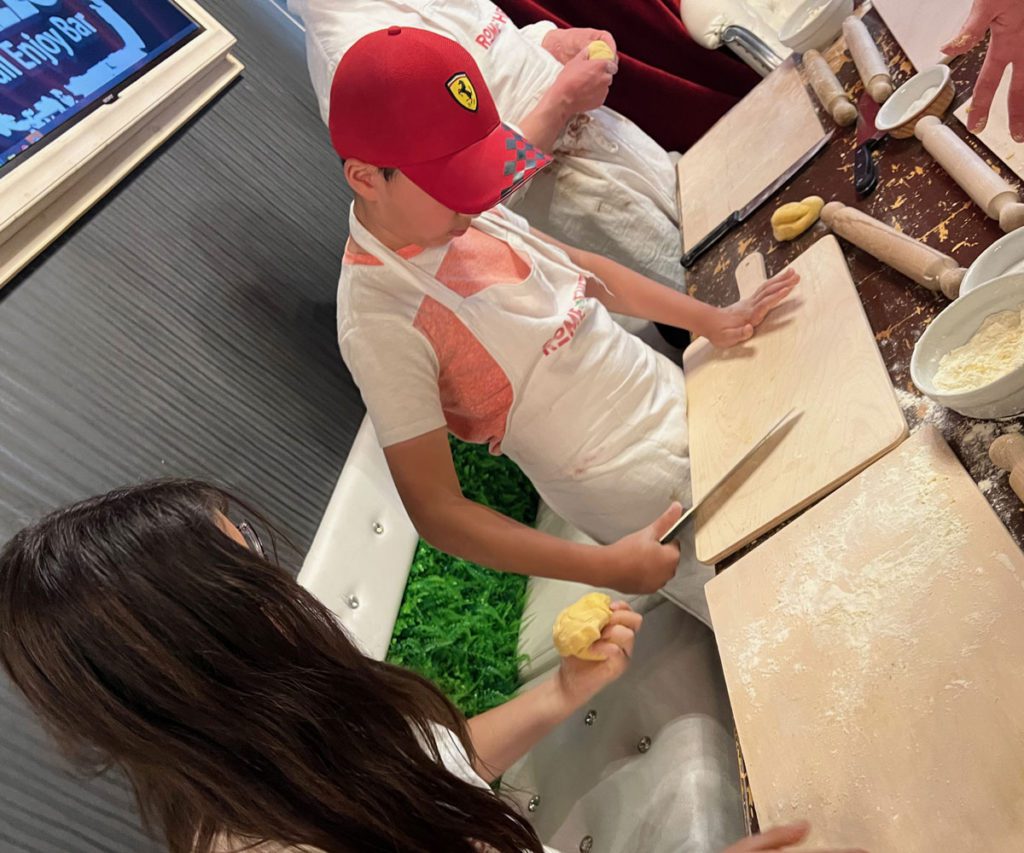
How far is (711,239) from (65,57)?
4.38 ft

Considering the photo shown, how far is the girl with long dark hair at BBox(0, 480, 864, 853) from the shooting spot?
0.63 metres

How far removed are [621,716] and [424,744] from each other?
58cm

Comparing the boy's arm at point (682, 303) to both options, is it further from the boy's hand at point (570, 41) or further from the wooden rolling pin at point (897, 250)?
the boy's hand at point (570, 41)

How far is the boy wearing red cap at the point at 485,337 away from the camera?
3.04 ft

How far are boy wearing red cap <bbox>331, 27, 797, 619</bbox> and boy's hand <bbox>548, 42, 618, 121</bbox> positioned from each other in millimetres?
386

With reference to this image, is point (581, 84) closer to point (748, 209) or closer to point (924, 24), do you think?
point (748, 209)

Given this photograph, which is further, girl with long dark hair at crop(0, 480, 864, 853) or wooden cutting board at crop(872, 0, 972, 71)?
wooden cutting board at crop(872, 0, 972, 71)

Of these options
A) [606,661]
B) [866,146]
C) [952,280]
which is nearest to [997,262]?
[952,280]

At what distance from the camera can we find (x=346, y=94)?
911 millimetres

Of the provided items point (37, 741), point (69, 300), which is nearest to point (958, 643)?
point (37, 741)

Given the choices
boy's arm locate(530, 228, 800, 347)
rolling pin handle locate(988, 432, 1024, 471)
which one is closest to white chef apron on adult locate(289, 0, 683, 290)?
boy's arm locate(530, 228, 800, 347)

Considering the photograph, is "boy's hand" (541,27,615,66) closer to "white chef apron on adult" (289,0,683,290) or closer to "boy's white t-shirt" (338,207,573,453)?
"white chef apron on adult" (289,0,683,290)

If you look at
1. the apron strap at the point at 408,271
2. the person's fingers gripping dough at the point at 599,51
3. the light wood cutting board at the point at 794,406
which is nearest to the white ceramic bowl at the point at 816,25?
the person's fingers gripping dough at the point at 599,51

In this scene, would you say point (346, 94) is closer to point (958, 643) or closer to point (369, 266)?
Answer: point (369, 266)
